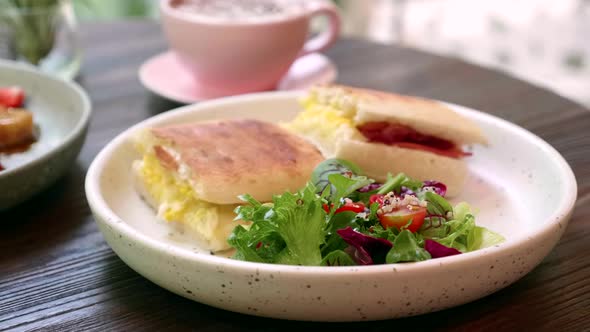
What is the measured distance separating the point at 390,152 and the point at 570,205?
1.54ft

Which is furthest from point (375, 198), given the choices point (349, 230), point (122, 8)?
point (122, 8)

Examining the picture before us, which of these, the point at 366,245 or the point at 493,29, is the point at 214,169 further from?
the point at 493,29

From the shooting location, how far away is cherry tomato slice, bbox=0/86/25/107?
2.07 meters

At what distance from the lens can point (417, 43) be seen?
5.41 metres

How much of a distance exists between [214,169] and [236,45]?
2.85 ft

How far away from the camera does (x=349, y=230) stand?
123 cm

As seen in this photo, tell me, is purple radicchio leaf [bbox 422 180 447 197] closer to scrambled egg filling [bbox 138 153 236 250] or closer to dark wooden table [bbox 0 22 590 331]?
dark wooden table [bbox 0 22 590 331]

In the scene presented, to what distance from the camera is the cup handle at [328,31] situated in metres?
2.44

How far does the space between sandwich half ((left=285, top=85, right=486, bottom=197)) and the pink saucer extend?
0.65 m

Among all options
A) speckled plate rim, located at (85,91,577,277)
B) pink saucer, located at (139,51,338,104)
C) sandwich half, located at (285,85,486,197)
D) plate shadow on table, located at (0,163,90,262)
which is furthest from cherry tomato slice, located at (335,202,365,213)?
pink saucer, located at (139,51,338,104)

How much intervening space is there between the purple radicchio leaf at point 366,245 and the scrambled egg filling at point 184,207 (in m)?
0.29

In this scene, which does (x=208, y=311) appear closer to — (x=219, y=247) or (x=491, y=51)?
(x=219, y=247)

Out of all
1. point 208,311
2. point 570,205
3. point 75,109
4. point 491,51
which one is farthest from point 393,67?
point 491,51

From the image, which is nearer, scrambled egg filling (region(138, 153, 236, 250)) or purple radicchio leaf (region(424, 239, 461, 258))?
purple radicchio leaf (region(424, 239, 461, 258))
